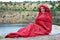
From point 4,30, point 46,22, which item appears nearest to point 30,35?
point 46,22

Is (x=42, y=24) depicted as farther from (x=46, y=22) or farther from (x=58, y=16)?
(x=58, y=16)

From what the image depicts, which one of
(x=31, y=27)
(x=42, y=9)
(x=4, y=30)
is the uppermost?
(x=42, y=9)

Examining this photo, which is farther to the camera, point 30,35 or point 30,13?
point 30,13

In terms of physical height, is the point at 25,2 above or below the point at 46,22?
above

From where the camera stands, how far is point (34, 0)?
13.4 feet

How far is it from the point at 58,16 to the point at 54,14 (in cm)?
11

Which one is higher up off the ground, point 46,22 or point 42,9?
point 42,9

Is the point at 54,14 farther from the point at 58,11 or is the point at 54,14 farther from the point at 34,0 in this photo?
the point at 34,0

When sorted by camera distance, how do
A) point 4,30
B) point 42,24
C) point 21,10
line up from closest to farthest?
point 42,24, point 4,30, point 21,10

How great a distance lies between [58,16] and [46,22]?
47.6 inches

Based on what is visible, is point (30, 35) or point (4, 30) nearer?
point (30, 35)

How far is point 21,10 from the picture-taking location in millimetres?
4090

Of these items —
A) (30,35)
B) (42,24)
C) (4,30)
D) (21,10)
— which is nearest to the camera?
(30,35)

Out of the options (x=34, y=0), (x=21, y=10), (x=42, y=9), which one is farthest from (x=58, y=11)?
(x=42, y=9)
